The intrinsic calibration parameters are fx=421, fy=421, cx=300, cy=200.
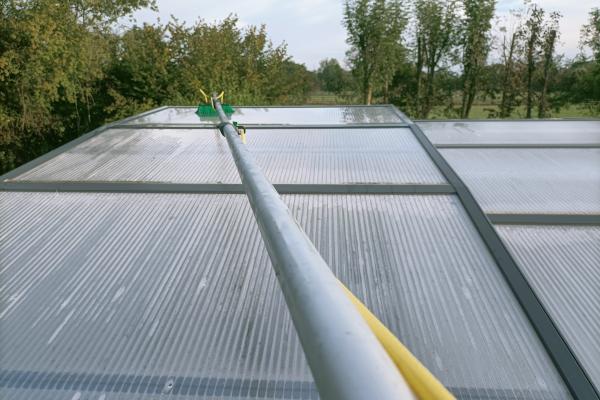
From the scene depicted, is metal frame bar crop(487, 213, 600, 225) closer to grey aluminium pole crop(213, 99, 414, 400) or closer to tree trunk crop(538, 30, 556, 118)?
grey aluminium pole crop(213, 99, 414, 400)

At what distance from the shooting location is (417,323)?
7.16 feet

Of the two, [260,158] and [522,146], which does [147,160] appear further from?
[522,146]

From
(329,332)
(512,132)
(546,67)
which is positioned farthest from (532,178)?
(546,67)

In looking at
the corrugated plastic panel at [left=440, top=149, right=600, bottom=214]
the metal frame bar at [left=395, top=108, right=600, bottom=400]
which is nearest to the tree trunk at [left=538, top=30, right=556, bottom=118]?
the corrugated plastic panel at [left=440, top=149, right=600, bottom=214]

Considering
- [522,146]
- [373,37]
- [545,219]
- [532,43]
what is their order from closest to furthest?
[545,219] < [522,146] < [532,43] < [373,37]

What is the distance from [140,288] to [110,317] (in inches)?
9.7

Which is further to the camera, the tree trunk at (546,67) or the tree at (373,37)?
the tree at (373,37)

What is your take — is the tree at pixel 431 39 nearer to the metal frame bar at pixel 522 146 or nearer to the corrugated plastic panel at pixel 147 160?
the metal frame bar at pixel 522 146

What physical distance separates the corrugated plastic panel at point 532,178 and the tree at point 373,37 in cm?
1384

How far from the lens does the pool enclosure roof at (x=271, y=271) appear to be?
6.35 ft

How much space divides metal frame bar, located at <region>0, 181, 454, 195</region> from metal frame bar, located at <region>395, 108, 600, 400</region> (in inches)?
16.9

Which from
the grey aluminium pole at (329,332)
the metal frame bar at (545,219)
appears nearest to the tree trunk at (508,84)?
the metal frame bar at (545,219)

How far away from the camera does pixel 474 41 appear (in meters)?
16.9

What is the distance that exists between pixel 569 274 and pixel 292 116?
5.28 m
